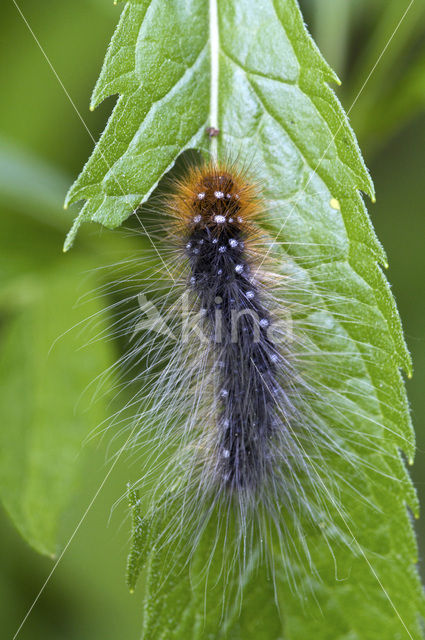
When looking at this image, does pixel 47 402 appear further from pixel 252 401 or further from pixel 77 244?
pixel 252 401

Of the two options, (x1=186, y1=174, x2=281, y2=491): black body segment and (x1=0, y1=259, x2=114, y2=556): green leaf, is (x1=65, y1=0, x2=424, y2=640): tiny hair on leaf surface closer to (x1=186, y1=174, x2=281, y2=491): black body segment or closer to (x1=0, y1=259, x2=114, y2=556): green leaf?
(x1=186, y1=174, x2=281, y2=491): black body segment

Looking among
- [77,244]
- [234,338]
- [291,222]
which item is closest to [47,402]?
[77,244]

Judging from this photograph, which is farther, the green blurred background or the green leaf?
the green blurred background

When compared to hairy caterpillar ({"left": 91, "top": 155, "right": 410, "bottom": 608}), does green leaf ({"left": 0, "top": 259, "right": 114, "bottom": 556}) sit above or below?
below

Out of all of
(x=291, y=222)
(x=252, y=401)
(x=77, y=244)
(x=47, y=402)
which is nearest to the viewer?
(x=291, y=222)

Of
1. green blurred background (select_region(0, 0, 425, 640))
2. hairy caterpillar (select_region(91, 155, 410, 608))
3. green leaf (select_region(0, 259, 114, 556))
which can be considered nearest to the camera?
hairy caterpillar (select_region(91, 155, 410, 608))

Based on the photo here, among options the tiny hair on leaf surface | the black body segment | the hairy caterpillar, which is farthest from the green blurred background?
the tiny hair on leaf surface

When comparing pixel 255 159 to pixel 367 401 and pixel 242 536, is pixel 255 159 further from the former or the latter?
pixel 242 536
